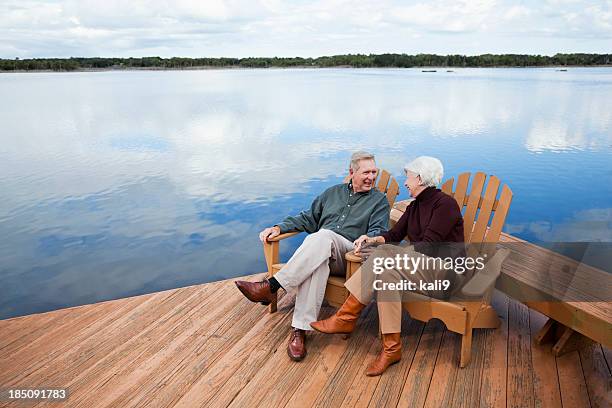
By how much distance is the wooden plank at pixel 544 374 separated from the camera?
2.04 m

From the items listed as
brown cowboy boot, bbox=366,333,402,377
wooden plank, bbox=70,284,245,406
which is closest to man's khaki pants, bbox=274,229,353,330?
brown cowboy boot, bbox=366,333,402,377

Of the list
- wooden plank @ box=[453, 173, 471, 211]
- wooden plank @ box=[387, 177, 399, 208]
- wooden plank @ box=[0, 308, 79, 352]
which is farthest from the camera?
wooden plank @ box=[387, 177, 399, 208]

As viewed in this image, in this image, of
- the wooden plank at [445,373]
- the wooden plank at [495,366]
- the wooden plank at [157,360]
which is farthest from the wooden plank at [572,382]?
the wooden plank at [157,360]

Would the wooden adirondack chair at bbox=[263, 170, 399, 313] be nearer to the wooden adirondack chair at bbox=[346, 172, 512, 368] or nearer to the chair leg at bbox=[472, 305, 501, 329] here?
the wooden adirondack chair at bbox=[346, 172, 512, 368]

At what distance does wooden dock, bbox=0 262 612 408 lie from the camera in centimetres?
209

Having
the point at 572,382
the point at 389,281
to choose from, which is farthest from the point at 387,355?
the point at 572,382

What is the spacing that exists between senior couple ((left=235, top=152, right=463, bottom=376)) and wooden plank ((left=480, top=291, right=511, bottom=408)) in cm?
40

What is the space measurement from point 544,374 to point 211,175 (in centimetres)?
896

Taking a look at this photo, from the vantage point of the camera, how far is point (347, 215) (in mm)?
2852

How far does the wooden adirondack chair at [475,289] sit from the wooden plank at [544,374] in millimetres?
230

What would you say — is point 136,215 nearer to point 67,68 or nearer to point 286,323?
point 286,323

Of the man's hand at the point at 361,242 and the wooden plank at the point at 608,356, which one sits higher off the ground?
the man's hand at the point at 361,242

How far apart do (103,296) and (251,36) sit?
152 ft

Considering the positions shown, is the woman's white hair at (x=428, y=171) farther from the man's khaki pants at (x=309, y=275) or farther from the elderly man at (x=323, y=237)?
the man's khaki pants at (x=309, y=275)
